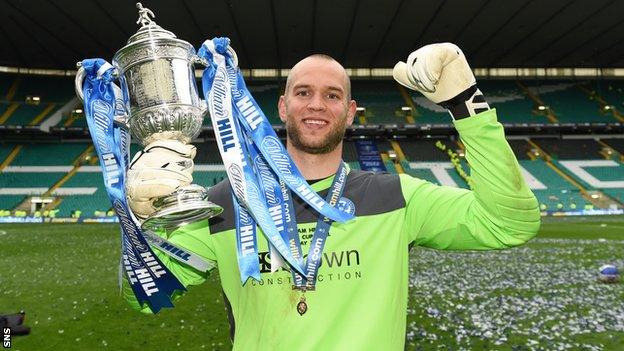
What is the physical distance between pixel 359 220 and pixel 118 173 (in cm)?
113

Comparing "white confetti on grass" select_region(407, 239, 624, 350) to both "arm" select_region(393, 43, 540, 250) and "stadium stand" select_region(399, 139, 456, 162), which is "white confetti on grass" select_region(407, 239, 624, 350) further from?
"stadium stand" select_region(399, 139, 456, 162)

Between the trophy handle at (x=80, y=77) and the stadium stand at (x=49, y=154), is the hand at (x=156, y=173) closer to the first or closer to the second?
the trophy handle at (x=80, y=77)

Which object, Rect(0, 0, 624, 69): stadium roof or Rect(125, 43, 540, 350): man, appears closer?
Rect(125, 43, 540, 350): man

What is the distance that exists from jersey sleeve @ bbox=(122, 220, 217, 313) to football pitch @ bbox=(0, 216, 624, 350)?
395cm

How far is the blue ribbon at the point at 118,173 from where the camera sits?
A: 2332 millimetres

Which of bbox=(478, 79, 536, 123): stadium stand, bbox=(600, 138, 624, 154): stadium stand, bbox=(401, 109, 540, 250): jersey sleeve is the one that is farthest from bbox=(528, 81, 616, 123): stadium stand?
bbox=(401, 109, 540, 250): jersey sleeve

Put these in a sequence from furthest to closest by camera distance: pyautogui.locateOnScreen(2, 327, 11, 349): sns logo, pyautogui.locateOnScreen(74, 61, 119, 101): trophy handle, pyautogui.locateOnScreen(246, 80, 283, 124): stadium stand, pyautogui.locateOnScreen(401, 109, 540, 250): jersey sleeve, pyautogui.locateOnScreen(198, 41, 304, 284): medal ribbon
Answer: pyautogui.locateOnScreen(246, 80, 283, 124): stadium stand
pyautogui.locateOnScreen(2, 327, 11, 349): sns logo
pyautogui.locateOnScreen(74, 61, 119, 101): trophy handle
pyautogui.locateOnScreen(198, 41, 304, 284): medal ribbon
pyautogui.locateOnScreen(401, 109, 540, 250): jersey sleeve

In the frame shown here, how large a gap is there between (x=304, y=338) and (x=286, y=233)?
1.51 feet

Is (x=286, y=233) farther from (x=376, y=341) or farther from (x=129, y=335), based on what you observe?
(x=129, y=335)

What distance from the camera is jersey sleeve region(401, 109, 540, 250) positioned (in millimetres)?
2064

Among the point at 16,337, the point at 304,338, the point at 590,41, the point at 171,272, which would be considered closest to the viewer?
the point at 304,338

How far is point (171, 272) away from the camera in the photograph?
8.11ft

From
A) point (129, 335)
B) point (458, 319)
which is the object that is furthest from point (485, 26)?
point (129, 335)

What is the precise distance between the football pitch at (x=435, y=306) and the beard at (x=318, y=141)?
14.2 ft
